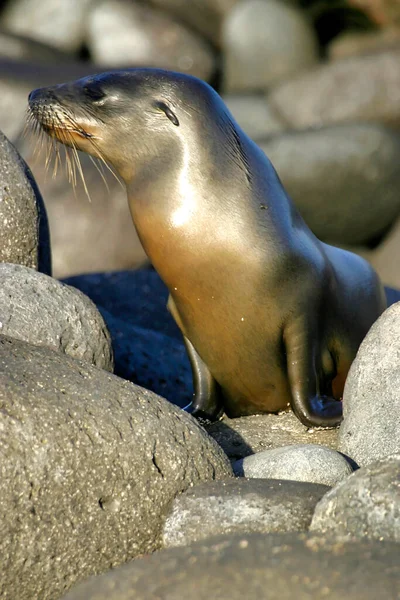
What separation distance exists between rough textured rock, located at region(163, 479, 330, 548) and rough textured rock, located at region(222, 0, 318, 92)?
14113 millimetres

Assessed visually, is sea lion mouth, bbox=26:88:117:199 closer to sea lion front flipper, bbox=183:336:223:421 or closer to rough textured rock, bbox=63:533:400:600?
sea lion front flipper, bbox=183:336:223:421

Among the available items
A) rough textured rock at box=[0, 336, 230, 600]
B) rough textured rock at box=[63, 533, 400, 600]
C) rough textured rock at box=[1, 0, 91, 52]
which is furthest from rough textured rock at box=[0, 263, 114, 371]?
rough textured rock at box=[1, 0, 91, 52]

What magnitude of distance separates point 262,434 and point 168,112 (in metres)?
1.69

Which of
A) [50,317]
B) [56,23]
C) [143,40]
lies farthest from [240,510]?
[56,23]

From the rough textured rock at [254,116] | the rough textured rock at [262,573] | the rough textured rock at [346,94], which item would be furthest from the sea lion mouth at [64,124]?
the rough textured rock at [346,94]

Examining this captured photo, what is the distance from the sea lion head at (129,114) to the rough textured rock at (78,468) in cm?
165

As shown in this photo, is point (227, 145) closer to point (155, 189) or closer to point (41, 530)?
point (155, 189)

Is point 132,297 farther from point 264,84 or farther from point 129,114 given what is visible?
point 264,84

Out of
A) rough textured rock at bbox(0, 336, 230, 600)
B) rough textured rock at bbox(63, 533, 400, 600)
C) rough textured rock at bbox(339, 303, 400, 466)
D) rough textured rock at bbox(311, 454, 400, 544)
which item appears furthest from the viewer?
rough textured rock at bbox(339, 303, 400, 466)

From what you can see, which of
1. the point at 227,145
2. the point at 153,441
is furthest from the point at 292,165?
the point at 153,441

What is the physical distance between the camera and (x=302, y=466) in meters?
4.51

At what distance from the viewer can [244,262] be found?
5480 millimetres

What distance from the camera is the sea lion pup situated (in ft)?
18.0

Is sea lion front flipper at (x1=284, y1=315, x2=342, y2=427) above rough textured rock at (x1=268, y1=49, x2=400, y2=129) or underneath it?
above
